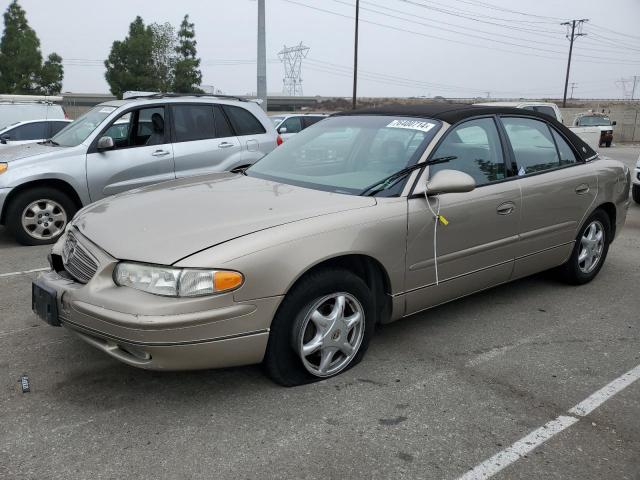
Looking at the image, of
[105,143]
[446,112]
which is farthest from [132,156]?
[446,112]

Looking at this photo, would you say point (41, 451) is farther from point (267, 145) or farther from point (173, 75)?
point (173, 75)

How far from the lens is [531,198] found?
4246mm

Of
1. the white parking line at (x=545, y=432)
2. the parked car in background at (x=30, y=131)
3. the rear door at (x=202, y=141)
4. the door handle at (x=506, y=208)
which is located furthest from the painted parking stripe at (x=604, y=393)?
the parked car in background at (x=30, y=131)

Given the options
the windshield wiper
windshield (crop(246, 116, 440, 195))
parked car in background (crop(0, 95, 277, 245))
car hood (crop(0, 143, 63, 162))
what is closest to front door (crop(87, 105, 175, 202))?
parked car in background (crop(0, 95, 277, 245))

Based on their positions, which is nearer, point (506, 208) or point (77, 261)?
point (77, 261)

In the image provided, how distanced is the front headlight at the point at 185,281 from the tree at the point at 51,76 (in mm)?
30257

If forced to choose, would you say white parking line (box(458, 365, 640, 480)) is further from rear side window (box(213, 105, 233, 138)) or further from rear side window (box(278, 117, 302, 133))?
rear side window (box(278, 117, 302, 133))

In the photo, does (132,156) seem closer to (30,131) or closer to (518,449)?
(518,449)

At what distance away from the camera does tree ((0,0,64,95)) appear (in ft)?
92.1

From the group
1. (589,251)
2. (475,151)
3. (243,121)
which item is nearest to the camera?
(475,151)

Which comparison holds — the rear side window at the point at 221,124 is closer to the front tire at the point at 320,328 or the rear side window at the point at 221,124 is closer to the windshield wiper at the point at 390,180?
the windshield wiper at the point at 390,180

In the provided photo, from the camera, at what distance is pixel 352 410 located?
2.95 meters

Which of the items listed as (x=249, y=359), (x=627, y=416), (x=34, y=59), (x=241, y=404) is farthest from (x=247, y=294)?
(x=34, y=59)

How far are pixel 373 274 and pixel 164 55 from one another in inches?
1379
